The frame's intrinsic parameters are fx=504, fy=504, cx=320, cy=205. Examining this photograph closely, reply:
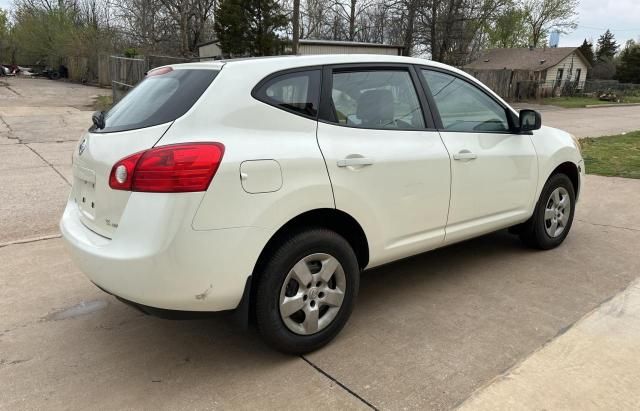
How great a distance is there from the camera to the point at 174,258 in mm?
2432

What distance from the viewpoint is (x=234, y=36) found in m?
23.6

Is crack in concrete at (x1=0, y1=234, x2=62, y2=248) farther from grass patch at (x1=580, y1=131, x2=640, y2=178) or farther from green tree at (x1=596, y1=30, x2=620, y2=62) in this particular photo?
green tree at (x1=596, y1=30, x2=620, y2=62)

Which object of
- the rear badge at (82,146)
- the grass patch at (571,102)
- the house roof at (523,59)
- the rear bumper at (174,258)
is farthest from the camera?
the house roof at (523,59)

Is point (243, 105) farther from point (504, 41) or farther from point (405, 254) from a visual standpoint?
point (504, 41)

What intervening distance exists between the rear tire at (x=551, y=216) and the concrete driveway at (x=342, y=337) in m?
0.15

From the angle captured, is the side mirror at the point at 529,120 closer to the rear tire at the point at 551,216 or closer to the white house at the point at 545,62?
the rear tire at the point at 551,216

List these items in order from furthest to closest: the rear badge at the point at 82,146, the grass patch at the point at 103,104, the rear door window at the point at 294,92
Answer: the grass patch at the point at 103,104
the rear badge at the point at 82,146
the rear door window at the point at 294,92

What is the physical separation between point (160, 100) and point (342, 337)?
1815mm

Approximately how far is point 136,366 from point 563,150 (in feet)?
13.0

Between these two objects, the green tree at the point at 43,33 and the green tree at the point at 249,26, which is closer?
the green tree at the point at 249,26

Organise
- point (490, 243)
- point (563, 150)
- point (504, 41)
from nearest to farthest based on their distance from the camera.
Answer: point (563, 150)
point (490, 243)
point (504, 41)

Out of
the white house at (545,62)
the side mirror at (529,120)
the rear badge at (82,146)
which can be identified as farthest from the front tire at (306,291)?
the white house at (545,62)

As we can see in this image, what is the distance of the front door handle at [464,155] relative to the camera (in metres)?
3.61

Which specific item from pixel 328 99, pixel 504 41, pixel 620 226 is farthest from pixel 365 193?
pixel 504 41
